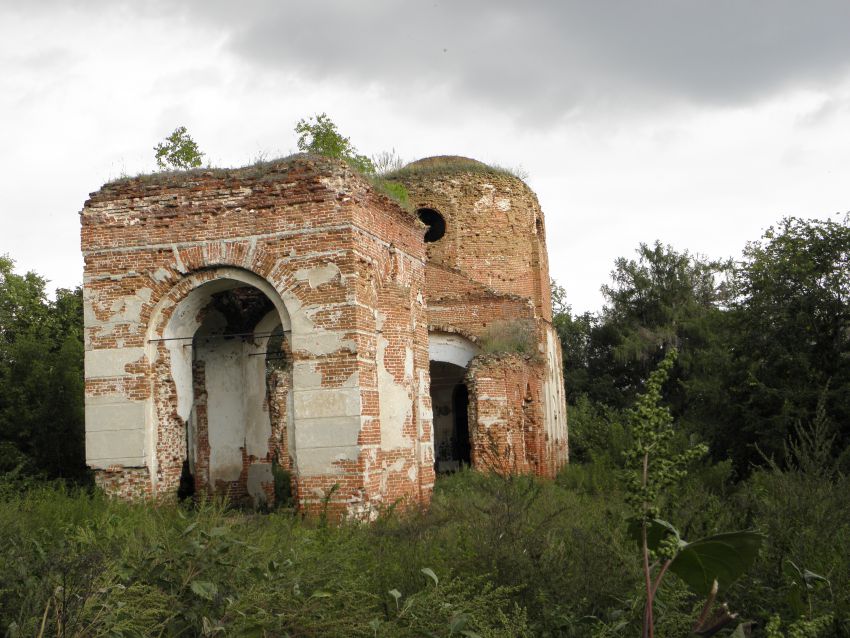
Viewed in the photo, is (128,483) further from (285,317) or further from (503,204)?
(503,204)

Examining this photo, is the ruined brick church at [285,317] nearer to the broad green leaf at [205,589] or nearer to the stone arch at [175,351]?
the stone arch at [175,351]

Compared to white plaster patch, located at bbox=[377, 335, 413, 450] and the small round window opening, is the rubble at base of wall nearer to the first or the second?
white plaster patch, located at bbox=[377, 335, 413, 450]

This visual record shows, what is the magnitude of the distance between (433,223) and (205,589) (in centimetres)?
1782

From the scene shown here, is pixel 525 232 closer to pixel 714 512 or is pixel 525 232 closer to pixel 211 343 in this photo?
A: pixel 211 343

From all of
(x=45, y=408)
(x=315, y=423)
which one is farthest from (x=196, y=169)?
(x=45, y=408)

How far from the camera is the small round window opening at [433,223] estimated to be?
2250 centimetres

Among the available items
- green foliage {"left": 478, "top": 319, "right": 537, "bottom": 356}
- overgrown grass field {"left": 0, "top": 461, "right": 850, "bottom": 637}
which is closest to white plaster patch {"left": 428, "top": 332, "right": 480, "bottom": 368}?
green foliage {"left": 478, "top": 319, "right": 537, "bottom": 356}

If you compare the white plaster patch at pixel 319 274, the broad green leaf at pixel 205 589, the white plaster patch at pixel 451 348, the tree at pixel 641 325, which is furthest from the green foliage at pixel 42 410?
the tree at pixel 641 325

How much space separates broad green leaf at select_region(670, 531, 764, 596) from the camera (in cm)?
430

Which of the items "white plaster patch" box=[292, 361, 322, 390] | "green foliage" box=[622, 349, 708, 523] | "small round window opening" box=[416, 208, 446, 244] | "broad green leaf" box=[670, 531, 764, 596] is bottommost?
"broad green leaf" box=[670, 531, 764, 596]

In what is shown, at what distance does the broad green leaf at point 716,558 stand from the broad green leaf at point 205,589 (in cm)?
283

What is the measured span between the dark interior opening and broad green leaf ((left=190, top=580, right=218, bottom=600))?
17.9 meters

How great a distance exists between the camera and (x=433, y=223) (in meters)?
22.9

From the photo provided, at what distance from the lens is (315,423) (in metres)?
11.8
